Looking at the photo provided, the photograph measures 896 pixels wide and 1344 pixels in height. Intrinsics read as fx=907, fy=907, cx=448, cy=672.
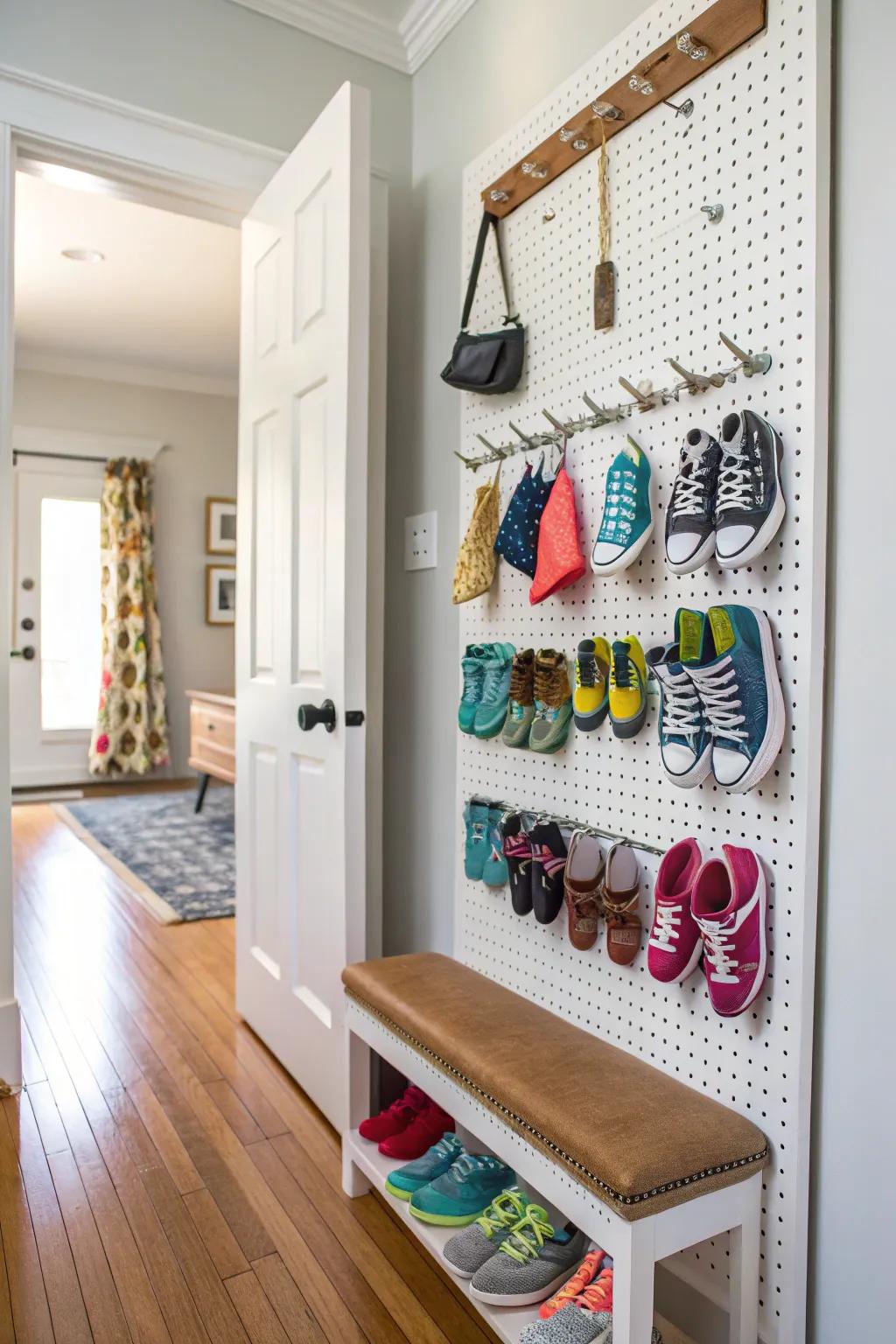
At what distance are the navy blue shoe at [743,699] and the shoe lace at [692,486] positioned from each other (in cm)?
14

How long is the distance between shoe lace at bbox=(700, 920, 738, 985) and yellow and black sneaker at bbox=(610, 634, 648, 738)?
0.31 meters

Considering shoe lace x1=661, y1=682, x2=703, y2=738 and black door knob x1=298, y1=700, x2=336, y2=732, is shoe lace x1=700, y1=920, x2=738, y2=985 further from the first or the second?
black door knob x1=298, y1=700, x2=336, y2=732

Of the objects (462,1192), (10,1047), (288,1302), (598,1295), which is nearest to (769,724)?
(598,1295)

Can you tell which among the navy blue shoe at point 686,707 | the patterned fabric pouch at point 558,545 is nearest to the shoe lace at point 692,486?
the navy blue shoe at point 686,707

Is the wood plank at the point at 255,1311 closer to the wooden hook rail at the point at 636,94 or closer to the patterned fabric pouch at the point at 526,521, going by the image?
the patterned fabric pouch at the point at 526,521

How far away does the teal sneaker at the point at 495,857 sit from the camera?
66.7 inches

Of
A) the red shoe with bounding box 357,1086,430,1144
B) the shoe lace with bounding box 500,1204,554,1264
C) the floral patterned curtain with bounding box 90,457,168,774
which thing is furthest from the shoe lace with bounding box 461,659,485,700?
the floral patterned curtain with bounding box 90,457,168,774

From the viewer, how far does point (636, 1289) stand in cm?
104

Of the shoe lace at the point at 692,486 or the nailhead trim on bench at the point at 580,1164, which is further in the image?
the shoe lace at the point at 692,486

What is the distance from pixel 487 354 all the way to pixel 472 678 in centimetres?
61

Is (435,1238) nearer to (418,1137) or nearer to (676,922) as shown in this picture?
(418,1137)

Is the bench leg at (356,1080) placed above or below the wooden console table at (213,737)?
below

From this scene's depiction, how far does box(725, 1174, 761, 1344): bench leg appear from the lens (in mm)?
1137

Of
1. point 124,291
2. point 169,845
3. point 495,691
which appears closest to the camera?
point 495,691
